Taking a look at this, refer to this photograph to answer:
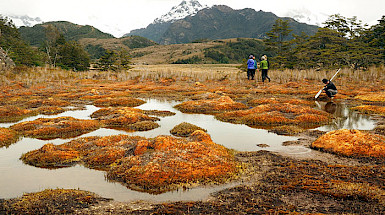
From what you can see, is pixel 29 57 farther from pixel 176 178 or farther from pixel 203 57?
pixel 203 57

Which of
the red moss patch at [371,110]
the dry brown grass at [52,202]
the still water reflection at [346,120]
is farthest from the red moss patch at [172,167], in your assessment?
the red moss patch at [371,110]

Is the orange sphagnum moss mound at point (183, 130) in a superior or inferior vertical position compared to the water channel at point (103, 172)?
superior

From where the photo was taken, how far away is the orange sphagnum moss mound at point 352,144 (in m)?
7.86

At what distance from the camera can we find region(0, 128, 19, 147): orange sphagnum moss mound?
9.88m

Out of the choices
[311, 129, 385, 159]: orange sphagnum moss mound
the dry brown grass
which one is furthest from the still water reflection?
the dry brown grass

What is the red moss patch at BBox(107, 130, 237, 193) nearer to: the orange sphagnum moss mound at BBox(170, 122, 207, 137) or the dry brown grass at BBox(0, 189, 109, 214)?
the dry brown grass at BBox(0, 189, 109, 214)

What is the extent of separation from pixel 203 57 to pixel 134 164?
143438mm

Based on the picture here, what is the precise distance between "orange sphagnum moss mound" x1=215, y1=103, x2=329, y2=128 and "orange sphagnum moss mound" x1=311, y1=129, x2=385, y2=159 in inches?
146

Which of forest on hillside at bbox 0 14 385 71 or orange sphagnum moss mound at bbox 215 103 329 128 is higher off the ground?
forest on hillside at bbox 0 14 385 71

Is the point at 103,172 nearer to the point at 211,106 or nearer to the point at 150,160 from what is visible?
the point at 150,160

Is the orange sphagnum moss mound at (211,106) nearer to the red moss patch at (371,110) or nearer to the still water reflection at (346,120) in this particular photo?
the still water reflection at (346,120)

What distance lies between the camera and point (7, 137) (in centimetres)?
1023

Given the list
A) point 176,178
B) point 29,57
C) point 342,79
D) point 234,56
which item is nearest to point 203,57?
point 234,56

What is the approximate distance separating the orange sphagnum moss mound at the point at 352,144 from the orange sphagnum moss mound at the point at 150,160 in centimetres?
309
